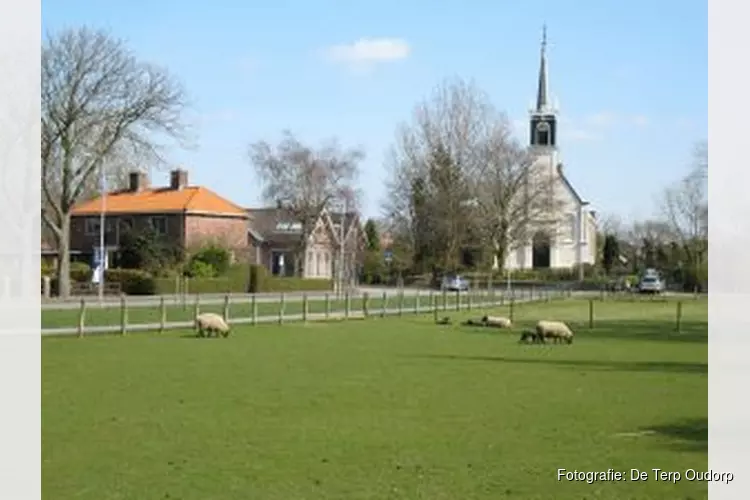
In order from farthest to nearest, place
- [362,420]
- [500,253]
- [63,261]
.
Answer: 1. [500,253]
2. [63,261]
3. [362,420]

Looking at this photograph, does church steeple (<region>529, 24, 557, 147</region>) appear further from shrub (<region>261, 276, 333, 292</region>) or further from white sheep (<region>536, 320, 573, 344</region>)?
white sheep (<region>536, 320, 573, 344</region>)

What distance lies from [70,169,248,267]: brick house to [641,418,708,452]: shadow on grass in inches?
2688

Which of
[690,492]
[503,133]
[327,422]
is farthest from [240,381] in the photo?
[503,133]

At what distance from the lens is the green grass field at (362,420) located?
1101 cm

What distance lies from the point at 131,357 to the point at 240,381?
19.7 ft

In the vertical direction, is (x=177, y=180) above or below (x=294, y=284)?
above

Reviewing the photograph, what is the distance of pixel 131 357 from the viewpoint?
25734mm

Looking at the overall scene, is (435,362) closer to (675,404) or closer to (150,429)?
(675,404)

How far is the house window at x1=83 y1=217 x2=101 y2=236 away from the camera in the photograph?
8759 cm

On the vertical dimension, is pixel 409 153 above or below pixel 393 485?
above

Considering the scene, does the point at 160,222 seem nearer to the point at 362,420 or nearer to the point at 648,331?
the point at 648,331

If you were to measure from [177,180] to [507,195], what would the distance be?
27038 mm

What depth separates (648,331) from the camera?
4019 cm

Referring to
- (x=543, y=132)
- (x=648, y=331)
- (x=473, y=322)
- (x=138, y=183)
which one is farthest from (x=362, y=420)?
(x=543, y=132)
